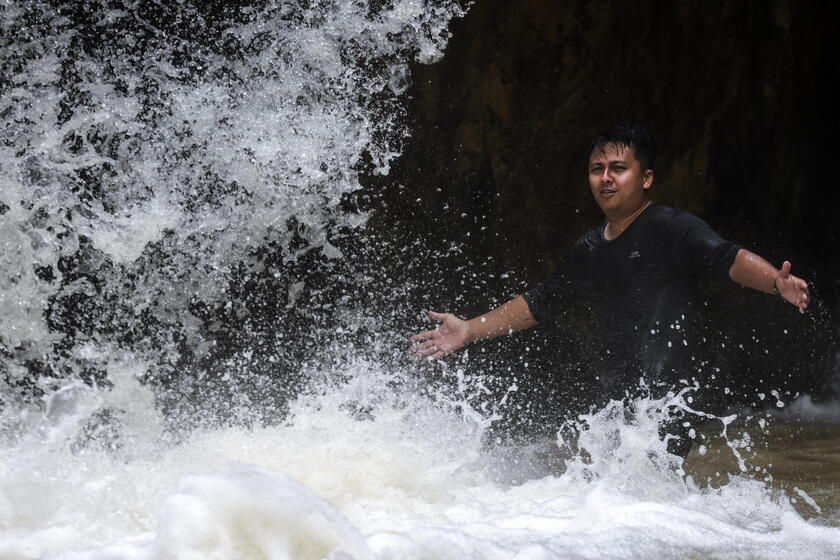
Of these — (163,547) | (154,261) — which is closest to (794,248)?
(154,261)

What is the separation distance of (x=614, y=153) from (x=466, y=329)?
2.60 ft

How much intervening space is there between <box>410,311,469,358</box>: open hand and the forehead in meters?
0.74

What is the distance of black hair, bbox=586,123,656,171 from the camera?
9.62ft

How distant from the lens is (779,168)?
4.74 metres

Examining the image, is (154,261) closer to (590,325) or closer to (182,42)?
(182,42)

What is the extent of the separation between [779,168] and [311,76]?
2620 millimetres

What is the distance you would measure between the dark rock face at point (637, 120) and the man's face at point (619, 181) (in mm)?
1412

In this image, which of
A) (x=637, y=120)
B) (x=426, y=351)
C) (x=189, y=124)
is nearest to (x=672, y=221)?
(x=426, y=351)

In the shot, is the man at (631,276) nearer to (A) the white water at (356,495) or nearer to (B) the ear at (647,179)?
(B) the ear at (647,179)

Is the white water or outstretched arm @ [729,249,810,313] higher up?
outstretched arm @ [729,249,810,313]

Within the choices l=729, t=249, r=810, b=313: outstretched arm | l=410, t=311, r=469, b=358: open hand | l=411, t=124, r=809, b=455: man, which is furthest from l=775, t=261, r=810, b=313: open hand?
l=410, t=311, r=469, b=358: open hand

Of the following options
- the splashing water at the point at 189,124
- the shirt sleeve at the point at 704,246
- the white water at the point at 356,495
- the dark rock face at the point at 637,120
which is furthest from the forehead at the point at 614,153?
the dark rock face at the point at 637,120

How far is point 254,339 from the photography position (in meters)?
4.32

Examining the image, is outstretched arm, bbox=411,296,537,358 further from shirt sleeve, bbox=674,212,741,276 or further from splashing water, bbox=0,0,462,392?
splashing water, bbox=0,0,462,392
